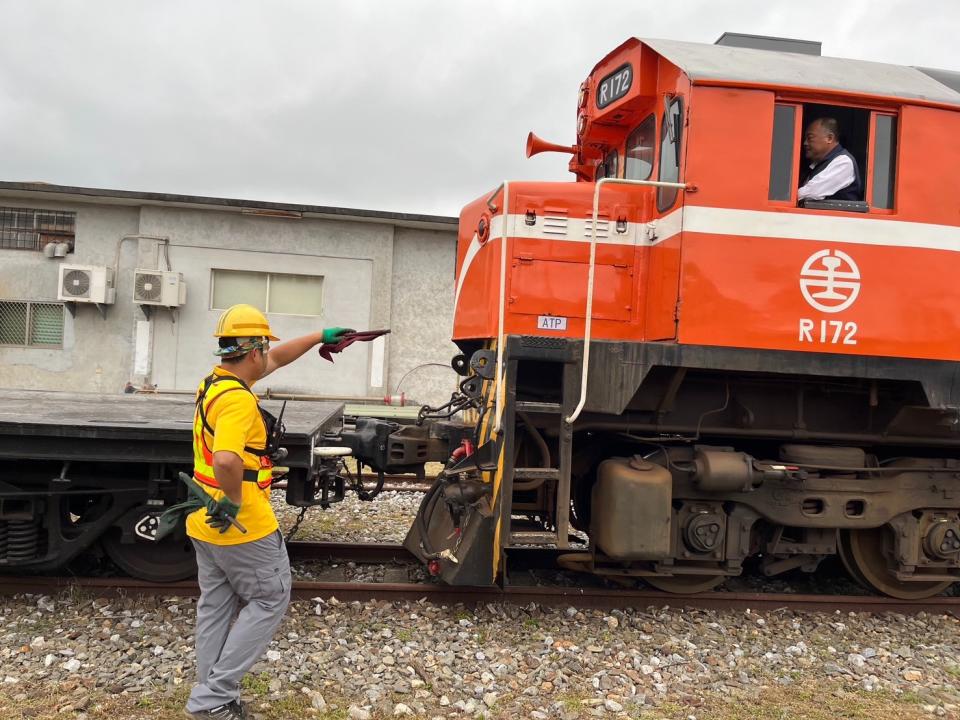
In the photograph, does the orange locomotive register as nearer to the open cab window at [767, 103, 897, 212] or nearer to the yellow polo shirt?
the open cab window at [767, 103, 897, 212]

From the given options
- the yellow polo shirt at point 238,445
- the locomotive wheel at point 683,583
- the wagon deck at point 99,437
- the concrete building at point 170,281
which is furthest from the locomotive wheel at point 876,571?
the concrete building at point 170,281

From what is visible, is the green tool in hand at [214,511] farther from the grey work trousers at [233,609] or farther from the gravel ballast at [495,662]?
the gravel ballast at [495,662]

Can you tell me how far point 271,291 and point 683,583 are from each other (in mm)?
12430

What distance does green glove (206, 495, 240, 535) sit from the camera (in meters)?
2.98

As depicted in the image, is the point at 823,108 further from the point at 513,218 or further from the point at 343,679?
the point at 343,679

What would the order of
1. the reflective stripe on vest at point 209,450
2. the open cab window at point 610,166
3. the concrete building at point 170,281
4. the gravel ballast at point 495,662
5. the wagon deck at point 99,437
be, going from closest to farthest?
the reflective stripe on vest at point 209,450 → the gravel ballast at point 495,662 → the wagon deck at point 99,437 → the open cab window at point 610,166 → the concrete building at point 170,281

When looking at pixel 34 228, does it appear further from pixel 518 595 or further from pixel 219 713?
pixel 219 713

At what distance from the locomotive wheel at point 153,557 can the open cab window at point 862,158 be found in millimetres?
4655

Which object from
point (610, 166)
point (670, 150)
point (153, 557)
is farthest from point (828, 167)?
point (153, 557)

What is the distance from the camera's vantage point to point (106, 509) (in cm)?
465

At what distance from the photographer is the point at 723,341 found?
4.21 m

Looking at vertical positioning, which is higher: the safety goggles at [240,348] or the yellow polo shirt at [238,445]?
the safety goggles at [240,348]

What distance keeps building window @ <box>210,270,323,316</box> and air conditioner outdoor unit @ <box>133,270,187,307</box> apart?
2.68 ft

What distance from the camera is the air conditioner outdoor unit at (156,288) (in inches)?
565
